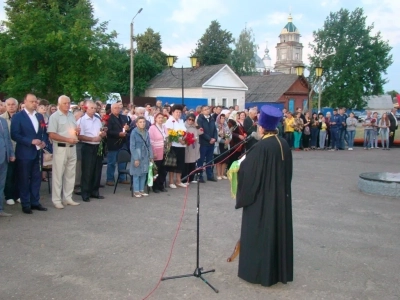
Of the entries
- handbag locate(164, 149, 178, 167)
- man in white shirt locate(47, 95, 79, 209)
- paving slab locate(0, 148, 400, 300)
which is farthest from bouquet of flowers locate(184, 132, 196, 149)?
man in white shirt locate(47, 95, 79, 209)

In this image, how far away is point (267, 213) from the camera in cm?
496

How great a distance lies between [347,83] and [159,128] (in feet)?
181

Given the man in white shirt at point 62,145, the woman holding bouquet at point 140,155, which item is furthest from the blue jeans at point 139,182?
the man in white shirt at point 62,145

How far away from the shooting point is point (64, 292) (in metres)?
4.86

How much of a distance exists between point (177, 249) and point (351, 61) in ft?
198

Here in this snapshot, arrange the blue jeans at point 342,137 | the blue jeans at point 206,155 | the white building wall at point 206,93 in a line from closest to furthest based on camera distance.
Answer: the blue jeans at point 206,155
the blue jeans at point 342,137
the white building wall at point 206,93

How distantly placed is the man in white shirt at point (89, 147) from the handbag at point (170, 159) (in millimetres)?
1807

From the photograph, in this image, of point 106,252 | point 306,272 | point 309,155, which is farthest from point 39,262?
point 309,155

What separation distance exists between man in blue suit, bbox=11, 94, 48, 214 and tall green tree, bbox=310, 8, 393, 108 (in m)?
56.0

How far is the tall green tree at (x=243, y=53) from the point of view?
2990 inches

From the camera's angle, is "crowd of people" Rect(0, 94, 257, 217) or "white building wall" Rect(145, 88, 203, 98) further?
"white building wall" Rect(145, 88, 203, 98)

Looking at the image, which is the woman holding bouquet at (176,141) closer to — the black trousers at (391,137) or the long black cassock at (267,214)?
the long black cassock at (267,214)

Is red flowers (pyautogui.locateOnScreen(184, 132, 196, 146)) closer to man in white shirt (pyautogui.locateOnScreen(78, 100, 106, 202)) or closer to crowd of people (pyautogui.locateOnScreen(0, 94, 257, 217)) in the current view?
crowd of people (pyautogui.locateOnScreen(0, 94, 257, 217))

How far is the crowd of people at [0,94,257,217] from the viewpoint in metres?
8.12
